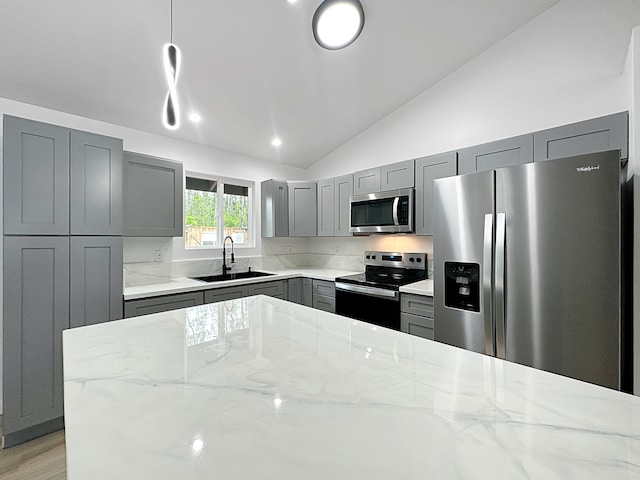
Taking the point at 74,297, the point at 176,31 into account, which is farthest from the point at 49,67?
the point at 74,297

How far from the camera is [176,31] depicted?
204cm

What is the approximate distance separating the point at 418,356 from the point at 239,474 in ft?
2.10

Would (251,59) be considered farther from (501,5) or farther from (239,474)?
(239,474)

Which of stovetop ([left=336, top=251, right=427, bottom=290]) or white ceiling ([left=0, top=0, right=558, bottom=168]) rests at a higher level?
white ceiling ([left=0, top=0, right=558, bottom=168])

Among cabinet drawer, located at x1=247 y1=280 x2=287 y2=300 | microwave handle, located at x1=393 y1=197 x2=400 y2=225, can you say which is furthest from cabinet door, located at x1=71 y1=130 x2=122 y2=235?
microwave handle, located at x1=393 y1=197 x2=400 y2=225

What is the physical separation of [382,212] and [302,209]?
1.19 metres

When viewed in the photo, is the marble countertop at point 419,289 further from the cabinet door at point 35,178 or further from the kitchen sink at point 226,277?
the cabinet door at point 35,178

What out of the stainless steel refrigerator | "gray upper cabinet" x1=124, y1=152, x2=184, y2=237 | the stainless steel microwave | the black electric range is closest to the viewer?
the stainless steel refrigerator

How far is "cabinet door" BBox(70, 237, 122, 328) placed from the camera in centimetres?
215

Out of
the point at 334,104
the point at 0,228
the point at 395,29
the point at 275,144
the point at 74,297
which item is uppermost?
the point at 395,29

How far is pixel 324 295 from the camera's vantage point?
3.37 m

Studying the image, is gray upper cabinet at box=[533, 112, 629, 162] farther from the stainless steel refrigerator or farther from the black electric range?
the black electric range

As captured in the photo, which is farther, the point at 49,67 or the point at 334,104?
the point at 334,104

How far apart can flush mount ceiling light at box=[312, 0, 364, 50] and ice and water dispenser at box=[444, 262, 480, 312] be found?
5.39 feet
